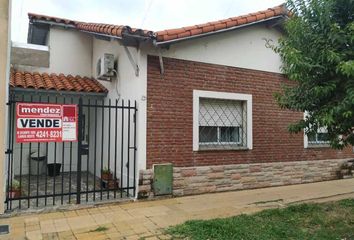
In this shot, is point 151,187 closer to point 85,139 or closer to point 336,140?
point 336,140

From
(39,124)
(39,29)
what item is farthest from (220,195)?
(39,29)

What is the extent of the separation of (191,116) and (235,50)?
2305 millimetres

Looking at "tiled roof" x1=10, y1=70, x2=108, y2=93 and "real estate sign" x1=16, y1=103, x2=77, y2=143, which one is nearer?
"real estate sign" x1=16, y1=103, x2=77, y2=143

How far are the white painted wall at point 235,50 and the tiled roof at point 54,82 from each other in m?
3.00

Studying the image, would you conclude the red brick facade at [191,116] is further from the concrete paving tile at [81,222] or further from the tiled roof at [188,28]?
the concrete paving tile at [81,222]

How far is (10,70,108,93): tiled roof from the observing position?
899cm

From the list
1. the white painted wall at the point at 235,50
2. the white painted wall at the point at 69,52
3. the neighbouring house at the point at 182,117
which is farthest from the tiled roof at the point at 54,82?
the white painted wall at the point at 235,50

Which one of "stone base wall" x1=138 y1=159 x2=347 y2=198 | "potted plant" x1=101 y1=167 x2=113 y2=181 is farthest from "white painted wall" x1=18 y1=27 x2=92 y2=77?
"stone base wall" x1=138 y1=159 x2=347 y2=198

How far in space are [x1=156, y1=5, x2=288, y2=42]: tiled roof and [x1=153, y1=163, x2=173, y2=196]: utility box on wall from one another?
2.83 meters

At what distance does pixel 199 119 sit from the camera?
27.0 feet

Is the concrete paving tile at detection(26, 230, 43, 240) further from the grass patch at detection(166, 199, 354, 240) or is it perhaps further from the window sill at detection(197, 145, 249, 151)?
the window sill at detection(197, 145, 249, 151)

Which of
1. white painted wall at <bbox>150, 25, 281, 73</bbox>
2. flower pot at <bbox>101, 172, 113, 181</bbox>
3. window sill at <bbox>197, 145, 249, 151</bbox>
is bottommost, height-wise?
flower pot at <bbox>101, 172, 113, 181</bbox>

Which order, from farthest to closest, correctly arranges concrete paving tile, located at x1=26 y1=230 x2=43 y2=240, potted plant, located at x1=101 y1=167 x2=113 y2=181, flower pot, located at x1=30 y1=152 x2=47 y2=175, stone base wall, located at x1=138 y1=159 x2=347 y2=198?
1. flower pot, located at x1=30 y1=152 x2=47 y2=175
2. potted plant, located at x1=101 y1=167 x2=113 y2=181
3. stone base wall, located at x1=138 y1=159 x2=347 y2=198
4. concrete paving tile, located at x1=26 y1=230 x2=43 y2=240

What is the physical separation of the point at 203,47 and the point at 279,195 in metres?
4.13
